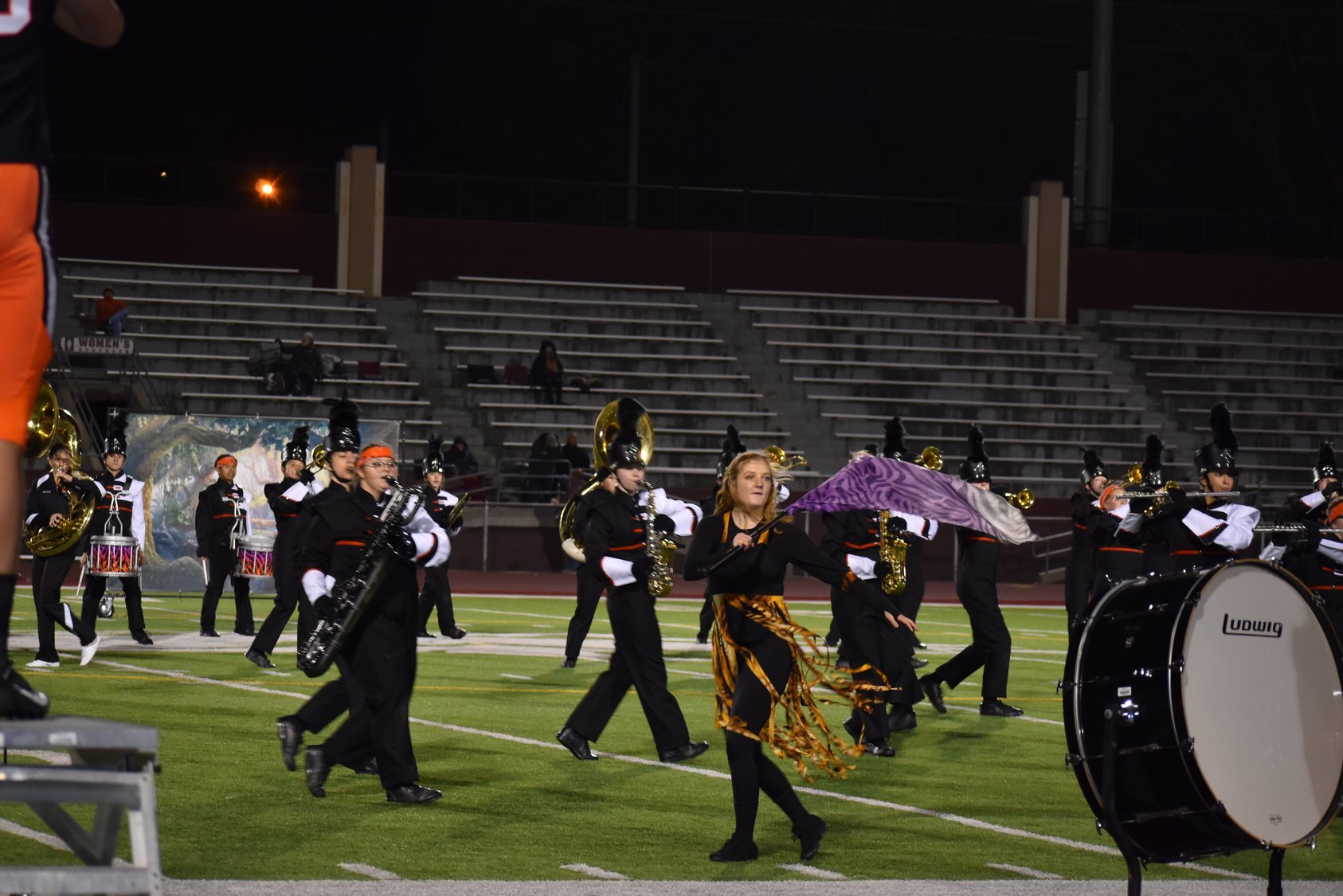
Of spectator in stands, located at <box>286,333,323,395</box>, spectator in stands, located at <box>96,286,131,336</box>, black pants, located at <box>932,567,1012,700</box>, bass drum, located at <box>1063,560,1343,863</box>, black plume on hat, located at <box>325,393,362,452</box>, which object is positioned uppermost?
spectator in stands, located at <box>96,286,131,336</box>

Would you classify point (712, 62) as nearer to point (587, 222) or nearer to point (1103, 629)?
point (587, 222)

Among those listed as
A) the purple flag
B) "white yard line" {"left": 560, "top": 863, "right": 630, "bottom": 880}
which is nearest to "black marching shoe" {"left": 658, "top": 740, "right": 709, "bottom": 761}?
the purple flag

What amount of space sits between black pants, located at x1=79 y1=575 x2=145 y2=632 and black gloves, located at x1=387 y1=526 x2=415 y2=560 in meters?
6.63

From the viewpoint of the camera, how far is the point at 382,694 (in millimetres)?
8328

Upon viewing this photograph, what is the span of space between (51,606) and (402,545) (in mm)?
6297

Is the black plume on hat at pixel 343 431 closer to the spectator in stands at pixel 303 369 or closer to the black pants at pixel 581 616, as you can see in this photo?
the black pants at pixel 581 616

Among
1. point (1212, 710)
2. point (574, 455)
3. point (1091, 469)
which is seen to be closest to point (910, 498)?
point (1212, 710)

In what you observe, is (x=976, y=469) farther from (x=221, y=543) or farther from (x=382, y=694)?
(x=221, y=543)

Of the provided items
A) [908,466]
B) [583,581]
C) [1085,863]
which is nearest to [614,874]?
[1085,863]

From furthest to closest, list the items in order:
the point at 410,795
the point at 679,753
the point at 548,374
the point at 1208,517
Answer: the point at 548,374
the point at 1208,517
the point at 679,753
the point at 410,795

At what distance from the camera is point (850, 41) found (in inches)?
1725

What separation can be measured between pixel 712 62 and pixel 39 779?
1591 inches

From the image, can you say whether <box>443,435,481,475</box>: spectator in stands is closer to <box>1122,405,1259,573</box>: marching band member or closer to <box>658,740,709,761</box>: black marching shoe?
<box>1122,405,1259,573</box>: marching band member

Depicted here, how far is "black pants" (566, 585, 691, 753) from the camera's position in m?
9.63
